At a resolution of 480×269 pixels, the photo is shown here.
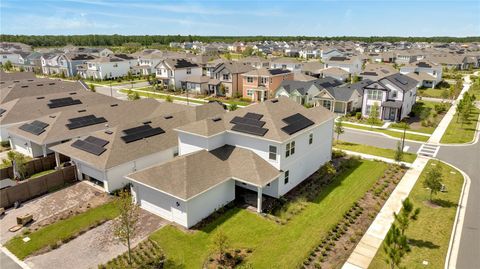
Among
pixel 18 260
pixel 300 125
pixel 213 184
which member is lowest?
pixel 18 260

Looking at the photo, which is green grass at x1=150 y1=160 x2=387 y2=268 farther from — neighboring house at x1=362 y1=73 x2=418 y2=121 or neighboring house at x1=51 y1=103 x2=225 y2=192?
neighboring house at x1=362 y1=73 x2=418 y2=121

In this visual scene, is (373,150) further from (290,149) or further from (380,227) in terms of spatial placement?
(380,227)

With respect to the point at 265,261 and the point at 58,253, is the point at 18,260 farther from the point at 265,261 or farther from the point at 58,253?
the point at 265,261

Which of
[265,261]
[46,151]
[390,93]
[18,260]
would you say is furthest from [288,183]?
[390,93]

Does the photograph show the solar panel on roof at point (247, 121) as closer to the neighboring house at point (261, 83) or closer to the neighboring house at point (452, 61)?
the neighboring house at point (261, 83)

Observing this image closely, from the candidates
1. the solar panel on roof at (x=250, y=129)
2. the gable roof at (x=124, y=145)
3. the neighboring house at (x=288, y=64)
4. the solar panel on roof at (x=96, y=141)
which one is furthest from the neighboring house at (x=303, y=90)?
the solar panel on roof at (x=96, y=141)

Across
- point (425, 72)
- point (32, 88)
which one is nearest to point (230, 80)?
point (32, 88)

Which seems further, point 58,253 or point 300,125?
point 300,125
